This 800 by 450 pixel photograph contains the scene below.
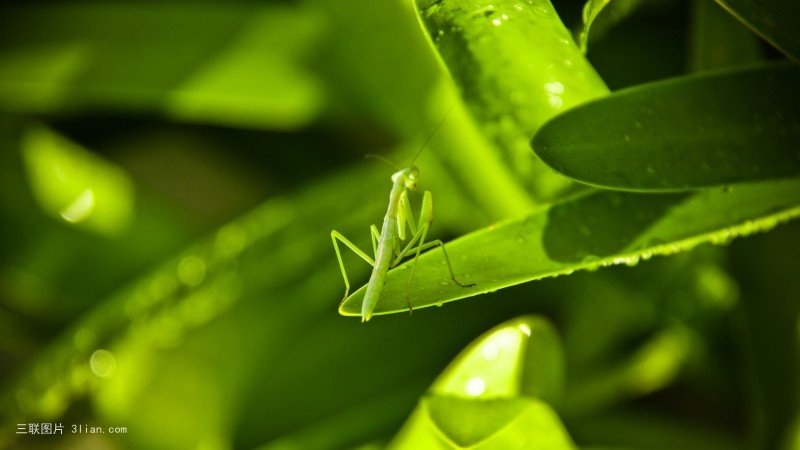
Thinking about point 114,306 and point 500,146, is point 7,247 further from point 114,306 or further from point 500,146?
point 500,146

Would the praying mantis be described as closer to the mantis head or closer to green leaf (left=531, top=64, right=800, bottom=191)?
the mantis head

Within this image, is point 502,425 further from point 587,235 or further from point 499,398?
point 587,235

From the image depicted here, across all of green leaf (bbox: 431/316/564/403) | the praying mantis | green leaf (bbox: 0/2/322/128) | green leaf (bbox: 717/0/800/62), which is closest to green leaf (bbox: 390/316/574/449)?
green leaf (bbox: 431/316/564/403)

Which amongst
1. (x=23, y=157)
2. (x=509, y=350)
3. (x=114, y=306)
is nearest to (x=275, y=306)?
(x=114, y=306)

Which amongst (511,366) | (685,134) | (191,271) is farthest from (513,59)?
(191,271)

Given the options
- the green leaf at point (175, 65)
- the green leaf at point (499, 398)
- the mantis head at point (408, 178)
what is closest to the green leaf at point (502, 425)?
the green leaf at point (499, 398)

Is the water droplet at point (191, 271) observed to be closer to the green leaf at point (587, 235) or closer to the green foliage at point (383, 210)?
the green foliage at point (383, 210)

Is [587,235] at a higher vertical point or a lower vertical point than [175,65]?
lower
